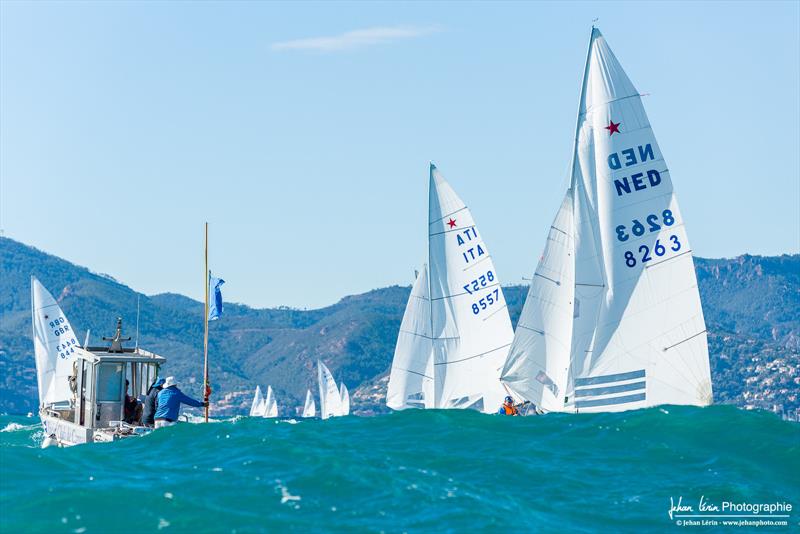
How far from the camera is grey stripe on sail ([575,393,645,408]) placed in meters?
33.7

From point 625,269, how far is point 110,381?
14.3 m

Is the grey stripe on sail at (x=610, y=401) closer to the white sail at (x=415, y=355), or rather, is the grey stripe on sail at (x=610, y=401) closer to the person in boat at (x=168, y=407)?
the person in boat at (x=168, y=407)

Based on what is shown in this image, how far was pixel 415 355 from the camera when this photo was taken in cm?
5578

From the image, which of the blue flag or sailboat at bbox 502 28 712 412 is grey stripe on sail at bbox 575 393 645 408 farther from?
the blue flag

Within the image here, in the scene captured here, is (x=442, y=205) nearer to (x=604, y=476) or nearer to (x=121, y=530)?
(x=604, y=476)

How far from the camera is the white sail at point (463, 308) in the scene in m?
47.9

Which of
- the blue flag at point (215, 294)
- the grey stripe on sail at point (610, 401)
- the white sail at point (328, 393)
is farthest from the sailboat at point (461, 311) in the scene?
the white sail at point (328, 393)

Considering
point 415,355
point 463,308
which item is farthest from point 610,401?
point 415,355

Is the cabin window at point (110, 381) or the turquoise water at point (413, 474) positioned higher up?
the cabin window at point (110, 381)

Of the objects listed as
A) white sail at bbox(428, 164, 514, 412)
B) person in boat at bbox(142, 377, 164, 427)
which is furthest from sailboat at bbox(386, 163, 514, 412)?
person in boat at bbox(142, 377, 164, 427)

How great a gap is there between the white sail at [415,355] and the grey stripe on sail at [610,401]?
19785mm

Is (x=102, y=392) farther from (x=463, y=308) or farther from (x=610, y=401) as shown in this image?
(x=463, y=308)

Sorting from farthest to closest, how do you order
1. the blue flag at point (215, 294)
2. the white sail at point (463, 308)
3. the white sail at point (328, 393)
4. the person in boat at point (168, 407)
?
the white sail at point (328, 393)
the white sail at point (463, 308)
the blue flag at point (215, 294)
the person in boat at point (168, 407)

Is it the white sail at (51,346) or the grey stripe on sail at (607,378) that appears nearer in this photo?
the grey stripe on sail at (607,378)
